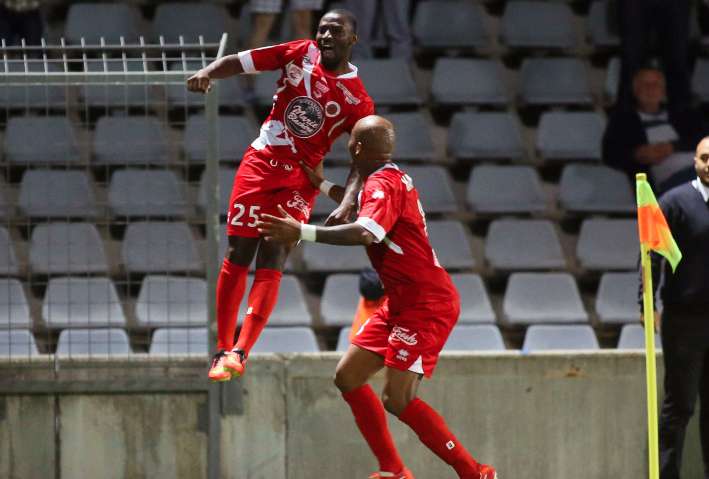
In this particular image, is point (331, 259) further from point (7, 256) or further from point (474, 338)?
point (7, 256)

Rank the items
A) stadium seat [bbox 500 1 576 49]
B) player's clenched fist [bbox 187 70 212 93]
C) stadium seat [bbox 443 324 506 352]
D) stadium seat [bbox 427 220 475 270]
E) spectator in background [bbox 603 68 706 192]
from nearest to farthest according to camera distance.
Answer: player's clenched fist [bbox 187 70 212 93] < stadium seat [bbox 443 324 506 352] < stadium seat [bbox 427 220 475 270] < spectator in background [bbox 603 68 706 192] < stadium seat [bbox 500 1 576 49]

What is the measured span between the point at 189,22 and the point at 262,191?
4.58 meters

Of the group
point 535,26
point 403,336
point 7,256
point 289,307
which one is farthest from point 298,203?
point 535,26

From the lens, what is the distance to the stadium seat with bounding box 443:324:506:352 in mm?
9188

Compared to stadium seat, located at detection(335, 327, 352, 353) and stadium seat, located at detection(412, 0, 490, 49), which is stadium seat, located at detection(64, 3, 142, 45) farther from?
stadium seat, located at detection(335, 327, 352, 353)

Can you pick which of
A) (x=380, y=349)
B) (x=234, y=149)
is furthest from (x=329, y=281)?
(x=380, y=349)

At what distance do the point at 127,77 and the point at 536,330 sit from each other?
346 cm

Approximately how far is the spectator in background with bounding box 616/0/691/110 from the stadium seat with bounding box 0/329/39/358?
5051 millimetres

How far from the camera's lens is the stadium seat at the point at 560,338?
30.7ft

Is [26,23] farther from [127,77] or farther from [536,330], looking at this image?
[536,330]

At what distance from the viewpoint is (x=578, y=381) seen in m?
8.22

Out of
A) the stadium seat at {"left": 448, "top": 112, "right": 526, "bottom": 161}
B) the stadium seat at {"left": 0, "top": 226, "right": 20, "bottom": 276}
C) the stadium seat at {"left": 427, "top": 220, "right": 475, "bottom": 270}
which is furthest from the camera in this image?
the stadium seat at {"left": 448, "top": 112, "right": 526, "bottom": 161}

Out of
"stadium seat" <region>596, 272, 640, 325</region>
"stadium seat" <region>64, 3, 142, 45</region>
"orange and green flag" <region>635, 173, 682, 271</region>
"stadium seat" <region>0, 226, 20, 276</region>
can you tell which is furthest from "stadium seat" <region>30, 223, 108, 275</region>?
"stadium seat" <region>596, 272, 640, 325</region>

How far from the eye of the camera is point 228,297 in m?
7.21
